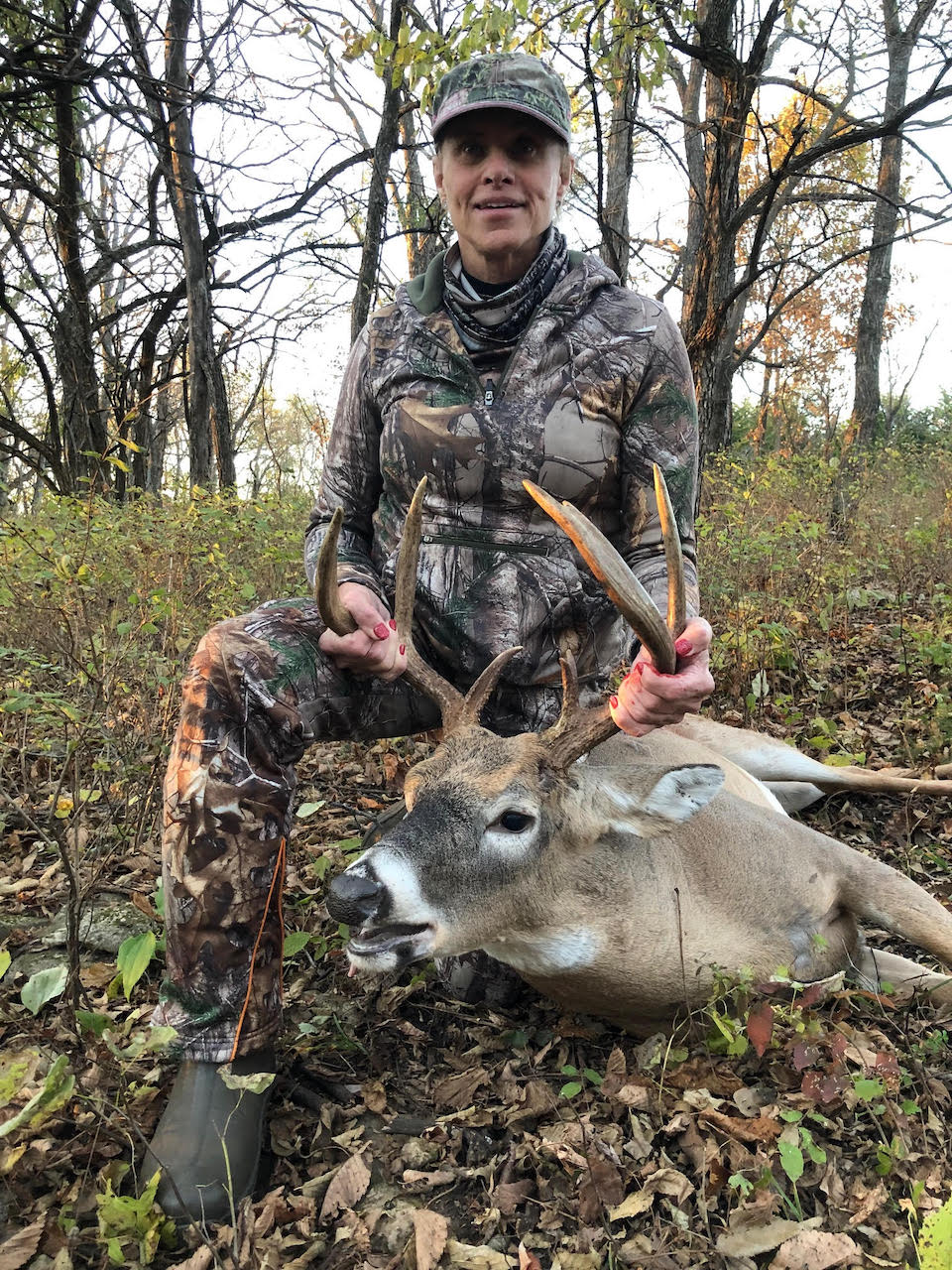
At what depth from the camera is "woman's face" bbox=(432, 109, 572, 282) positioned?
3.26m

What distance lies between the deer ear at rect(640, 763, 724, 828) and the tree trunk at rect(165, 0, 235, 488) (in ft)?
23.7

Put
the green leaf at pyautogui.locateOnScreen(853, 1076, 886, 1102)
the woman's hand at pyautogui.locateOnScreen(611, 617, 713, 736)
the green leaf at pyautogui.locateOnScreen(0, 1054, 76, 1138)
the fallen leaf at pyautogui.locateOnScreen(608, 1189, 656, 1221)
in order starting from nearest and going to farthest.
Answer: the green leaf at pyautogui.locateOnScreen(0, 1054, 76, 1138)
the fallen leaf at pyautogui.locateOnScreen(608, 1189, 656, 1221)
the green leaf at pyautogui.locateOnScreen(853, 1076, 886, 1102)
the woman's hand at pyautogui.locateOnScreen(611, 617, 713, 736)

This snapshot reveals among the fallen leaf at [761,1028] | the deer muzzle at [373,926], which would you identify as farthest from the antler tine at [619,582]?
the fallen leaf at [761,1028]

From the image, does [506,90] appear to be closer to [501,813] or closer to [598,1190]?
[501,813]

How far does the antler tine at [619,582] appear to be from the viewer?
91.9 inches

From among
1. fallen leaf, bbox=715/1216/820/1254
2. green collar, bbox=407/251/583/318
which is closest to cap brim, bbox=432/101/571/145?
green collar, bbox=407/251/583/318

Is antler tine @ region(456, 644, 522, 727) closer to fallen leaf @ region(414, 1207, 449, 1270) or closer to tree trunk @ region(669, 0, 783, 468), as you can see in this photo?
fallen leaf @ region(414, 1207, 449, 1270)

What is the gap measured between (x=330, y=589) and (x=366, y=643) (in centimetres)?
26

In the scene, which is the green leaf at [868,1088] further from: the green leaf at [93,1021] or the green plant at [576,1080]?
the green leaf at [93,1021]

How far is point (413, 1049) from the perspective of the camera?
9.77 ft

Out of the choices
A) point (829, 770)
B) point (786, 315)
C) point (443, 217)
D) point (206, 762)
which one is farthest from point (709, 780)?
point (786, 315)

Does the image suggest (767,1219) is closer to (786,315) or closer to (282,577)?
(282,577)

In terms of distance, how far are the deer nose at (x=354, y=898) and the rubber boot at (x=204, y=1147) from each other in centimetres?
54

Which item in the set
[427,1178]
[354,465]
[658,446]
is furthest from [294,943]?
[658,446]
